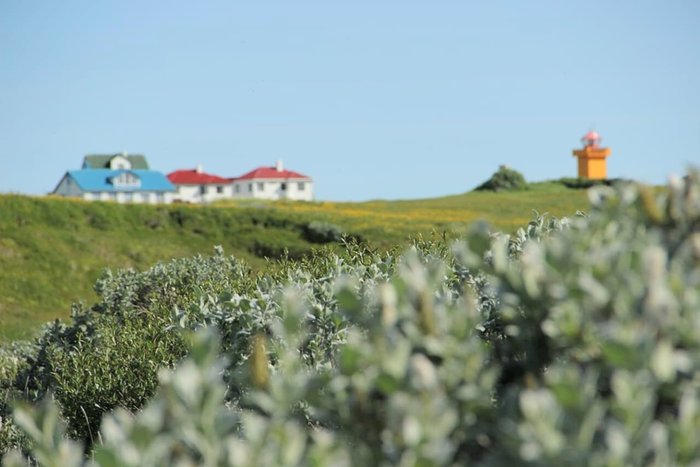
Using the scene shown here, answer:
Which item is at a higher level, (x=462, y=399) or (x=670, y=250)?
(x=670, y=250)

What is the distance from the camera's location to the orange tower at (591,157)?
85.1 metres

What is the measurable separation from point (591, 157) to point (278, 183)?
36596 millimetres

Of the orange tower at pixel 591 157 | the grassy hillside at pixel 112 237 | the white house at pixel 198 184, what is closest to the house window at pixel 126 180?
the white house at pixel 198 184

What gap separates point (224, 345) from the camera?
6.38 meters

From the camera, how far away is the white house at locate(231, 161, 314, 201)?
106 m

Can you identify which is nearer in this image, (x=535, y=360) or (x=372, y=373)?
(x=372, y=373)

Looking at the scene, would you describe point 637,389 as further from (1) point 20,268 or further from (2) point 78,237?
(2) point 78,237

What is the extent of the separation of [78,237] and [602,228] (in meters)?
35.8

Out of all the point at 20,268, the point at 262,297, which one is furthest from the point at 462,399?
the point at 20,268

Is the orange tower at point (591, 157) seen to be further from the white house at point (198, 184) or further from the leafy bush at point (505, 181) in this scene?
the white house at point (198, 184)

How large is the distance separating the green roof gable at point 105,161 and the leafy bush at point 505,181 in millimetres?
37790

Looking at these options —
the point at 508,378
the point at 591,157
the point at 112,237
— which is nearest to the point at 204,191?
the point at 591,157

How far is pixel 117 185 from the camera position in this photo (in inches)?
3521

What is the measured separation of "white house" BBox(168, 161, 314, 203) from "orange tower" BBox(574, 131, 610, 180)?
32.2 m
